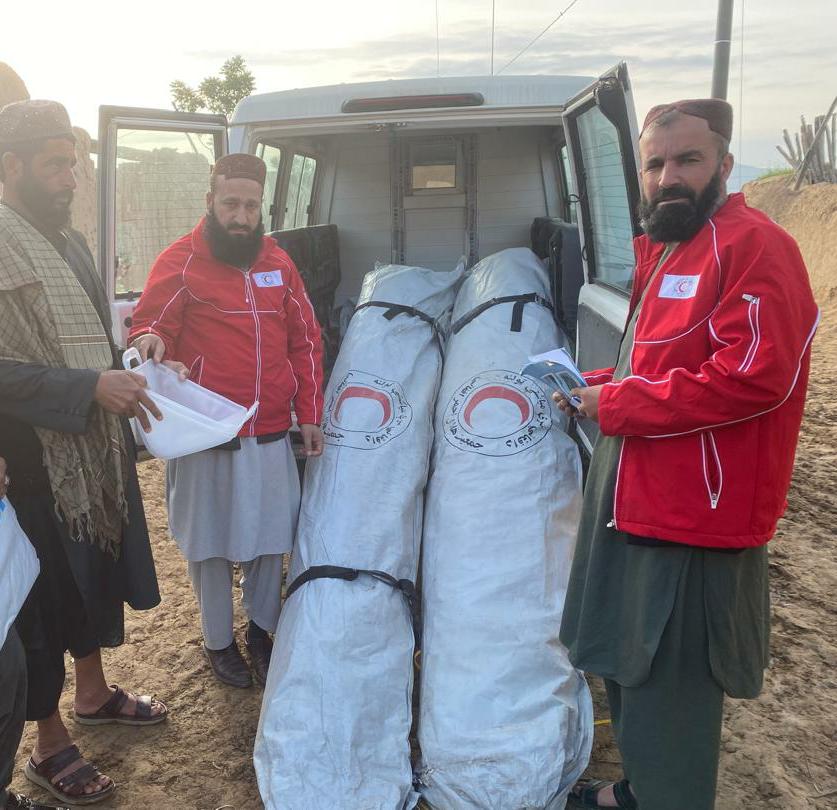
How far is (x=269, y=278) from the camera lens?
110 inches

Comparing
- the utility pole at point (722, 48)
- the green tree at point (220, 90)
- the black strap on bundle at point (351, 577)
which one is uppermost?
the green tree at point (220, 90)

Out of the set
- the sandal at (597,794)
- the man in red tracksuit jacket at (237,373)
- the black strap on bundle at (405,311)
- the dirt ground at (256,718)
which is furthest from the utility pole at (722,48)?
the sandal at (597,794)

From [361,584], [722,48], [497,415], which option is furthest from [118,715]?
[722,48]

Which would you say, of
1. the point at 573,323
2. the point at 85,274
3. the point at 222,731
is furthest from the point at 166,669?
the point at 573,323

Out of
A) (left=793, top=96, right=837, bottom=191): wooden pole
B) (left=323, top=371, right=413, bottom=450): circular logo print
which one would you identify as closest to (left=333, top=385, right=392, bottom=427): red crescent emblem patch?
(left=323, top=371, right=413, bottom=450): circular logo print

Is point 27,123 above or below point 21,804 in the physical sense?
above

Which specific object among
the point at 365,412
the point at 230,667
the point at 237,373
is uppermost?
the point at 237,373

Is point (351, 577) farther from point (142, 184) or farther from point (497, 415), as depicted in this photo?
point (142, 184)

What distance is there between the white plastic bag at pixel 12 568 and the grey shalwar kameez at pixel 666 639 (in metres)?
1.47

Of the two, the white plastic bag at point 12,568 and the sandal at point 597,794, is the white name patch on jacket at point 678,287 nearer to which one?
the sandal at point 597,794

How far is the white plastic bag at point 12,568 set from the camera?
190 cm

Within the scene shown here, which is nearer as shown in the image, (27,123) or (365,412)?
(27,123)

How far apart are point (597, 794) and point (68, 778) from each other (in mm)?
1656

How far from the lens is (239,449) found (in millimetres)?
2758
